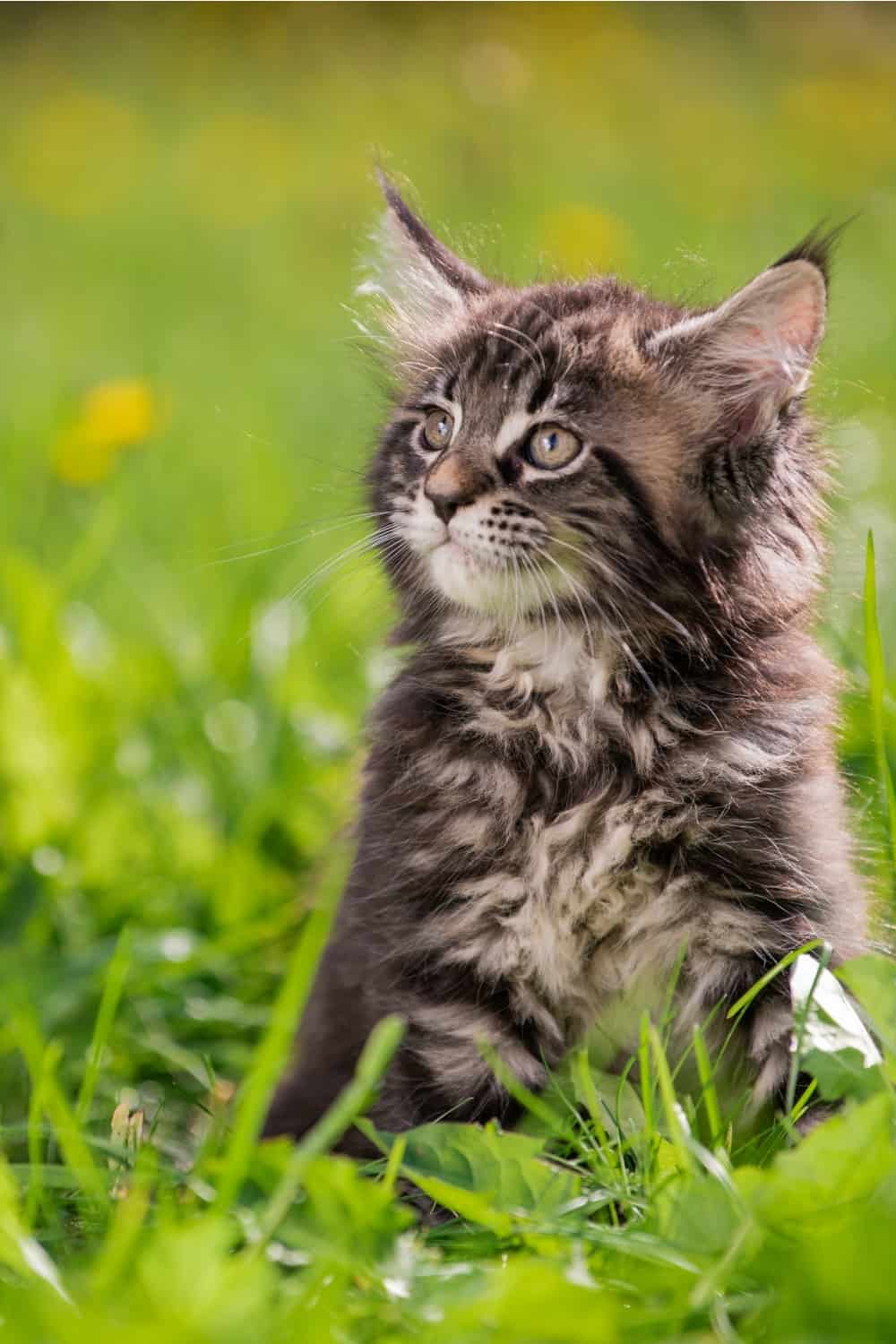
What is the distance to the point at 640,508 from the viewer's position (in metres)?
1.83

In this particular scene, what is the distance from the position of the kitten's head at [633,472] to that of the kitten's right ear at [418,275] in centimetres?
28

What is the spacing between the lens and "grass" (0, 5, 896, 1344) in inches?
48.9

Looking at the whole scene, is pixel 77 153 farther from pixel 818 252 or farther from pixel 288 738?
pixel 818 252

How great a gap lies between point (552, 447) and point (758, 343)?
288mm

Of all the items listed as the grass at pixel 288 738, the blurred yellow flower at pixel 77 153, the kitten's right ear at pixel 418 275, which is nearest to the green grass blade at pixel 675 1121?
the grass at pixel 288 738

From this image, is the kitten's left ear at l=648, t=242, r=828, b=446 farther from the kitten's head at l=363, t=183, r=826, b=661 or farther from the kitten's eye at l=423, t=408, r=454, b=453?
the kitten's eye at l=423, t=408, r=454, b=453

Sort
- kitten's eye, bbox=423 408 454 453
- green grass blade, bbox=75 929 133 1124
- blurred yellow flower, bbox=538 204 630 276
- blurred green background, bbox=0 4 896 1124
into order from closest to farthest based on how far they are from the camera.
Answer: green grass blade, bbox=75 929 133 1124 → kitten's eye, bbox=423 408 454 453 → blurred green background, bbox=0 4 896 1124 → blurred yellow flower, bbox=538 204 630 276

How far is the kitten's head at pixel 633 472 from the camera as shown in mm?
1806

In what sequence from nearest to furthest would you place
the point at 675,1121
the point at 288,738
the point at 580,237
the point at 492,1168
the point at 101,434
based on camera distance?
the point at 675,1121 < the point at 492,1168 < the point at 288,738 < the point at 101,434 < the point at 580,237

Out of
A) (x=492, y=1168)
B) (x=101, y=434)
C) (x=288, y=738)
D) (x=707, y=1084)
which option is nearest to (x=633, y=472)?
(x=707, y=1084)

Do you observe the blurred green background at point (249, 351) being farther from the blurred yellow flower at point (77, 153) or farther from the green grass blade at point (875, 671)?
the green grass blade at point (875, 671)

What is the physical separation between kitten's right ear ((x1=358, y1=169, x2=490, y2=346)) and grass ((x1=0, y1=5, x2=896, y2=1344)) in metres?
0.16

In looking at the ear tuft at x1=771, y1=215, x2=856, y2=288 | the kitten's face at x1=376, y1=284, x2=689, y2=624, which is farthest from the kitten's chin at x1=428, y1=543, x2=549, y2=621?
the ear tuft at x1=771, y1=215, x2=856, y2=288

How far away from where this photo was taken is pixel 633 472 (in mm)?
1842
